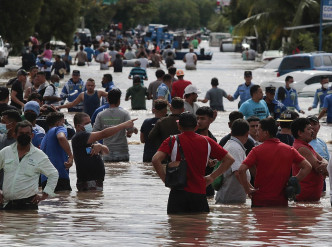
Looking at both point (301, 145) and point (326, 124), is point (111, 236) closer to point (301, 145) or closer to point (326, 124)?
point (301, 145)

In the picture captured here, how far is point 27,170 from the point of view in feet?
34.0

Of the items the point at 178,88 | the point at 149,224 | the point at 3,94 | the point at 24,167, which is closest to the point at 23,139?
the point at 24,167

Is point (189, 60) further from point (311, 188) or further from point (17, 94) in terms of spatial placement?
point (311, 188)

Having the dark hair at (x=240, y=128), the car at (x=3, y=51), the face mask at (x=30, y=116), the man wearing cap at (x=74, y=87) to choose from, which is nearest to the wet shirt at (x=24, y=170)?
the dark hair at (x=240, y=128)

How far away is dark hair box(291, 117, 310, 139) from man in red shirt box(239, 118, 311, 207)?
0.99 m

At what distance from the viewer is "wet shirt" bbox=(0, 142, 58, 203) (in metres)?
10.4

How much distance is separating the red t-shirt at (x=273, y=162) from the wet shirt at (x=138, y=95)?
16.3 metres

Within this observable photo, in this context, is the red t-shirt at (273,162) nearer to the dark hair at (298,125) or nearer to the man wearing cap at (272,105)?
the dark hair at (298,125)

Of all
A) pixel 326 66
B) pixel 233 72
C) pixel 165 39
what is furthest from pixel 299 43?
pixel 165 39

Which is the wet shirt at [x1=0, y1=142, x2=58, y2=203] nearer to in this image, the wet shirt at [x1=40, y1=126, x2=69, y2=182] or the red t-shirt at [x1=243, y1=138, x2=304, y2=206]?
the red t-shirt at [x1=243, y1=138, x2=304, y2=206]

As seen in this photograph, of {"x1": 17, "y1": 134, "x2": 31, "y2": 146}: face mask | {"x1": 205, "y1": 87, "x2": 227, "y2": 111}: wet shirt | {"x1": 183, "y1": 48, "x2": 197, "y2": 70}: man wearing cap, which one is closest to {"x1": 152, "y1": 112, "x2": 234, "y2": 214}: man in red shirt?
{"x1": 17, "y1": 134, "x2": 31, "y2": 146}: face mask

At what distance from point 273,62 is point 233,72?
6.43 m

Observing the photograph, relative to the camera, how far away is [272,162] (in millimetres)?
10617

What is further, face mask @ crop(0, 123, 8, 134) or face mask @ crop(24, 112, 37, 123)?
face mask @ crop(24, 112, 37, 123)
